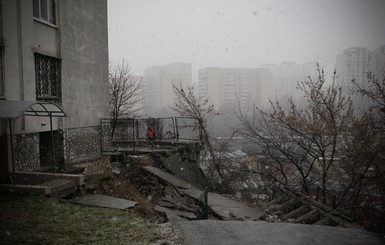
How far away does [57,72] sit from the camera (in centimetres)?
1175

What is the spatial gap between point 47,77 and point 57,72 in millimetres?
573

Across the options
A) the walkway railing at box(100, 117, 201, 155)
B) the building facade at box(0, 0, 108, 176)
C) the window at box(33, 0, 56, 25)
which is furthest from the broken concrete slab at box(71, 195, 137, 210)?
the walkway railing at box(100, 117, 201, 155)

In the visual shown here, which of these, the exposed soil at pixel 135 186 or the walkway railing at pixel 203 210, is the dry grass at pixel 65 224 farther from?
the exposed soil at pixel 135 186

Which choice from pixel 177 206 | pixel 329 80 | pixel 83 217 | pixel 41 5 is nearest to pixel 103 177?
pixel 177 206

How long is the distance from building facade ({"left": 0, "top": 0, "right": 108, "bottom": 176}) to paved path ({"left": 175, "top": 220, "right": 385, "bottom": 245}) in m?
6.54

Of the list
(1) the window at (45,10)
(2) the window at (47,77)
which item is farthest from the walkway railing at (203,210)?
(1) the window at (45,10)

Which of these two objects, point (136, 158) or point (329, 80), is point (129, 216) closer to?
point (136, 158)

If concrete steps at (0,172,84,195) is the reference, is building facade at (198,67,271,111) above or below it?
above

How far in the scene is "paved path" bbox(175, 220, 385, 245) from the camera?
4406 mm

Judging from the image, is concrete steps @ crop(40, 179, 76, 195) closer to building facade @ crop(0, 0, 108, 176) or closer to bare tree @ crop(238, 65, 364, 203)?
building facade @ crop(0, 0, 108, 176)

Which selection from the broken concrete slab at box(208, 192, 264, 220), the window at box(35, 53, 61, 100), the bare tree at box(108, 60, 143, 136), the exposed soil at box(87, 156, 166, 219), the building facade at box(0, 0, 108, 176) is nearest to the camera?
the broken concrete slab at box(208, 192, 264, 220)

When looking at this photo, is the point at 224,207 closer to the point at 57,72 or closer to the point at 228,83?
the point at 57,72

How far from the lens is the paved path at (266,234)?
4406mm

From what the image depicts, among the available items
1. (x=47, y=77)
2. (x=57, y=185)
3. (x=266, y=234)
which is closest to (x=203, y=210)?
(x=266, y=234)
